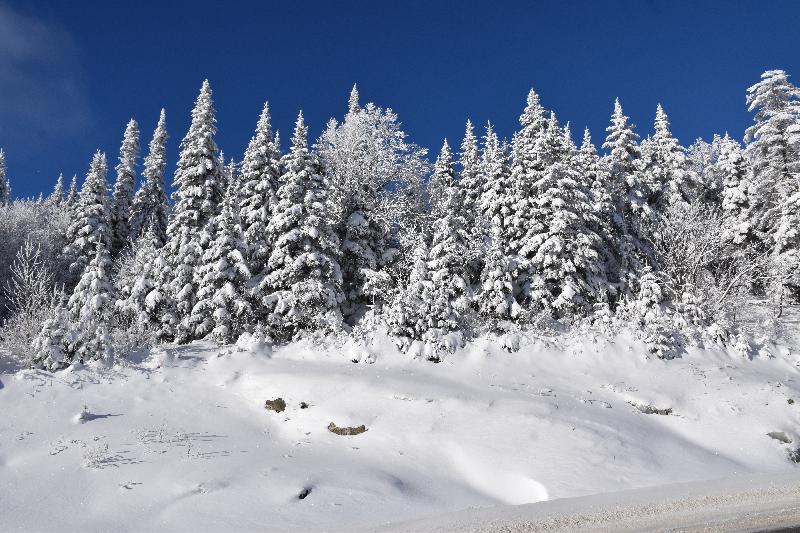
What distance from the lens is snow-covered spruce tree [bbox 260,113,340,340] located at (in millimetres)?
22375

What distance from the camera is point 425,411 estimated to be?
14.8 metres

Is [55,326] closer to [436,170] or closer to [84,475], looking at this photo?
[84,475]

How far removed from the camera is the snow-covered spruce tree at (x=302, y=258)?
2238 cm

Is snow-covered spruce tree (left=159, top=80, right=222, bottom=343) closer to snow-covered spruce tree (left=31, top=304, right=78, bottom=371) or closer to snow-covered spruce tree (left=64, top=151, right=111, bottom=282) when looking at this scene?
snow-covered spruce tree (left=31, top=304, right=78, bottom=371)

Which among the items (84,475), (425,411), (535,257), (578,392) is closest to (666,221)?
(535,257)

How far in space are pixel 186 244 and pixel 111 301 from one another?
6292mm

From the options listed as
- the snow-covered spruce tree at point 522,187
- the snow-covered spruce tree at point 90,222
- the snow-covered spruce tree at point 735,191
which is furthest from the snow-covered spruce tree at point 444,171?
the snow-covered spruce tree at point 90,222

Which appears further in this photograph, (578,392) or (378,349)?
(378,349)

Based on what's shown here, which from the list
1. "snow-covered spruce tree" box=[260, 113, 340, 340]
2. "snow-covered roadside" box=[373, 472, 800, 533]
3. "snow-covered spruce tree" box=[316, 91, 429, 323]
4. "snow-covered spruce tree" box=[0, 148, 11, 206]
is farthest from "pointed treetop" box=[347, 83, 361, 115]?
"snow-covered spruce tree" box=[0, 148, 11, 206]

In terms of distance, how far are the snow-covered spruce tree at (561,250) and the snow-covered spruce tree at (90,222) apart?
105ft

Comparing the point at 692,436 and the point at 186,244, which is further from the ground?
the point at 186,244

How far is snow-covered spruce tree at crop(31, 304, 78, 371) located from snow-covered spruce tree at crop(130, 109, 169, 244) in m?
25.4

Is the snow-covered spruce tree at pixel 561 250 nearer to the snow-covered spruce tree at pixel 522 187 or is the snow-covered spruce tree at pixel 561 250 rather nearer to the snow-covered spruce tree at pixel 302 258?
the snow-covered spruce tree at pixel 522 187

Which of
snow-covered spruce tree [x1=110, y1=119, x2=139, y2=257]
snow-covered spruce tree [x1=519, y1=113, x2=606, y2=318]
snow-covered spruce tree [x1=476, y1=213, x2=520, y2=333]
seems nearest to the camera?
snow-covered spruce tree [x1=476, y1=213, x2=520, y2=333]
